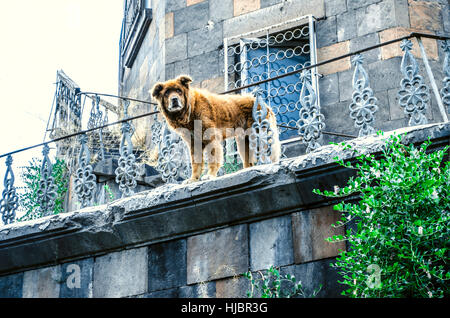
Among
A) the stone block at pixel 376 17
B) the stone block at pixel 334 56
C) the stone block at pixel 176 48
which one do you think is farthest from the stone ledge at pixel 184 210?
the stone block at pixel 176 48

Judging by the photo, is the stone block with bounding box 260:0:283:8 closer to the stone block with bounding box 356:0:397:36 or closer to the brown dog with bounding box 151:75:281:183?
the stone block with bounding box 356:0:397:36

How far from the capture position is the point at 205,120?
7.59 meters

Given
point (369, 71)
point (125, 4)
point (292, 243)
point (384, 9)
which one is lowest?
point (292, 243)

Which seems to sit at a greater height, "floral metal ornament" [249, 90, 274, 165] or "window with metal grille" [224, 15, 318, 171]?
"window with metal grille" [224, 15, 318, 171]

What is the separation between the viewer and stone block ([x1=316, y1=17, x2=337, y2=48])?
9.72 meters

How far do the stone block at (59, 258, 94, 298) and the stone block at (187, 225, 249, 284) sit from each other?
1.15 meters

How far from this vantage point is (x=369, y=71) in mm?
9195

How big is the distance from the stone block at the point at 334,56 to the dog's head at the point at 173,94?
268 centimetres

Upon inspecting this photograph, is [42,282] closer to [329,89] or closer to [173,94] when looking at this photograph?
[173,94]

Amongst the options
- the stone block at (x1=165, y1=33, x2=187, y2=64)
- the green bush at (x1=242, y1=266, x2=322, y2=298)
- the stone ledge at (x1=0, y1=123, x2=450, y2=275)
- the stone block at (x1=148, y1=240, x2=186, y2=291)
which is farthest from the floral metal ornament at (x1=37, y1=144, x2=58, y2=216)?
the stone block at (x1=165, y1=33, x2=187, y2=64)
